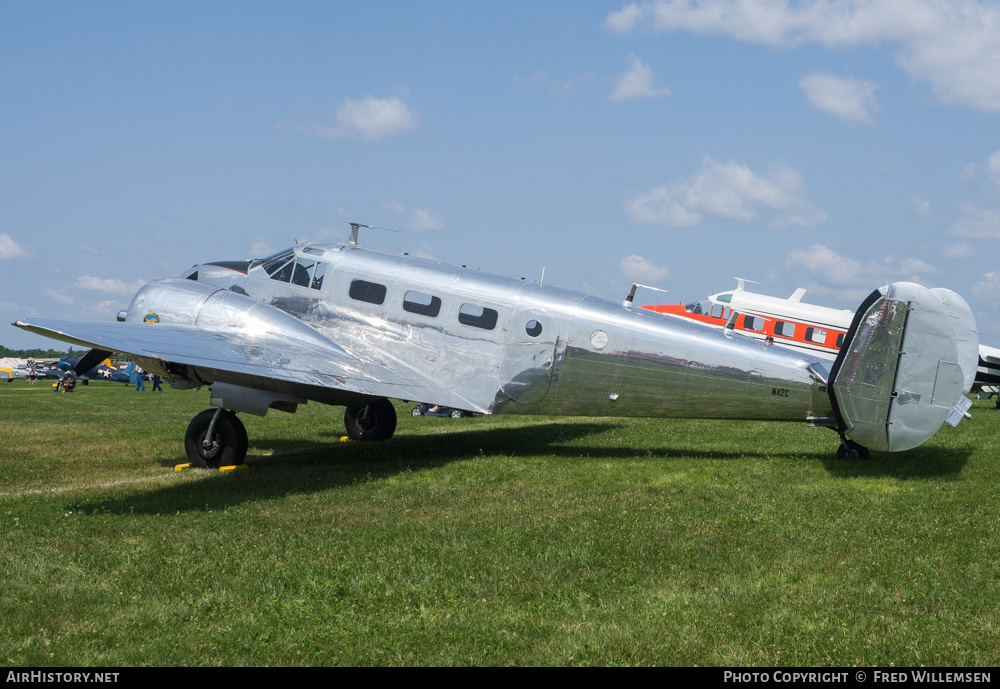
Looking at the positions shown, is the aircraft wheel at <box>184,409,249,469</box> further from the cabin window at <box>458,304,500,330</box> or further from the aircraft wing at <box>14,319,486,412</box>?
the cabin window at <box>458,304,500,330</box>

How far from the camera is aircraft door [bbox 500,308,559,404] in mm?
12617

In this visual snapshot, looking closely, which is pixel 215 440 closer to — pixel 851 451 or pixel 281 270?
pixel 281 270

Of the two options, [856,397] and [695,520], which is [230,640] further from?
[856,397]

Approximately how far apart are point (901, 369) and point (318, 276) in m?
9.22

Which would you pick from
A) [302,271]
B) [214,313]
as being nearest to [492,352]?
[302,271]

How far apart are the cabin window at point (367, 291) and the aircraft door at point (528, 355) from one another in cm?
231

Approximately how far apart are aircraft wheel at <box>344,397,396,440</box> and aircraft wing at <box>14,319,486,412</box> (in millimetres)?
3456

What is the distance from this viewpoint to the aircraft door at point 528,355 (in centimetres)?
1262

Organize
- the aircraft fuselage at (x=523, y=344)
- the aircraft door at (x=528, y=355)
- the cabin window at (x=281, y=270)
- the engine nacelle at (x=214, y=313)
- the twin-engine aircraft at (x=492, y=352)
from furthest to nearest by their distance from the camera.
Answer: the cabin window at (x=281, y=270), the aircraft door at (x=528, y=355), the engine nacelle at (x=214, y=313), the aircraft fuselage at (x=523, y=344), the twin-engine aircraft at (x=492, y=352)

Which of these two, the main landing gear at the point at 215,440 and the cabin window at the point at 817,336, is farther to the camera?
the cabin window at the point at 817,336

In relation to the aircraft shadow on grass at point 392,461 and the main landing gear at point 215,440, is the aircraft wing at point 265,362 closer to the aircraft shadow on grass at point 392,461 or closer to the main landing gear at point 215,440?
the main landing gear at point 215,440

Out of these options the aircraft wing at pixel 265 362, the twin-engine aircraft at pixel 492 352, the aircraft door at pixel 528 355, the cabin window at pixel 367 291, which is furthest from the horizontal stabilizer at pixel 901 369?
the cabin window at pixel 367 291

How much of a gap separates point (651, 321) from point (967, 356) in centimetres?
460
